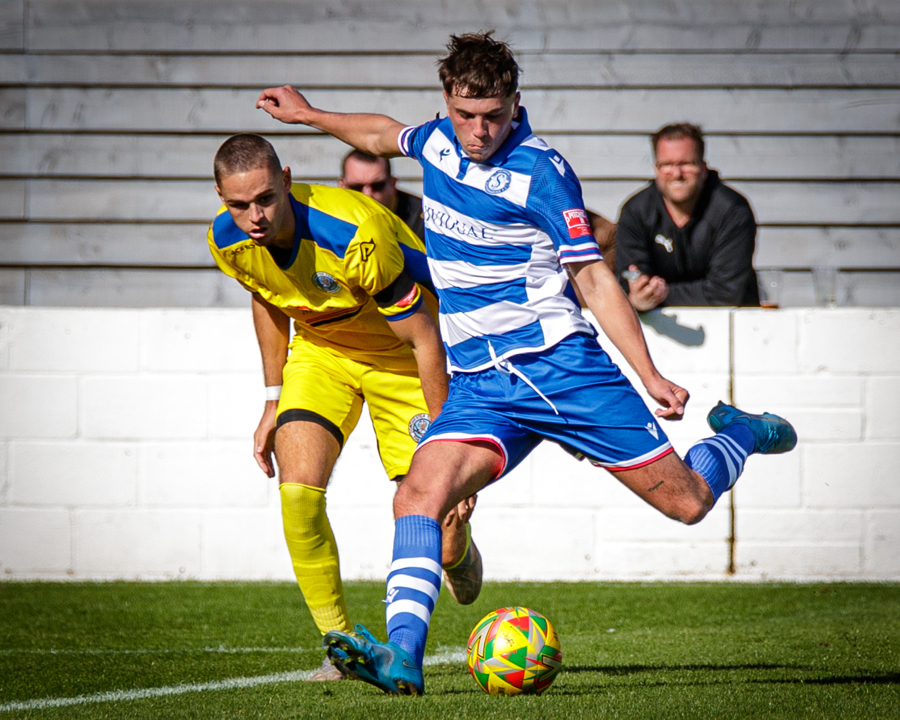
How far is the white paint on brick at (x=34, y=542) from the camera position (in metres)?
6.88

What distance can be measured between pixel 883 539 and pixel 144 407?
4727mm

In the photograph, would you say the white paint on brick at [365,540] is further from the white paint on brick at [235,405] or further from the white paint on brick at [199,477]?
the white paint on brick at [235,405]

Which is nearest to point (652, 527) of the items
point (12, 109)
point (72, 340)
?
point (72, 340)

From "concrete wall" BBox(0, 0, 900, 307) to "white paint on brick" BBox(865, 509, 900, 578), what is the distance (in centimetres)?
230

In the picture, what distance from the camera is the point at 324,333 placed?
4.82 meters

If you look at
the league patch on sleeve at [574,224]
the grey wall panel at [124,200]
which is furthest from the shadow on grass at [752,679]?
the grey wall panel at [124,200]

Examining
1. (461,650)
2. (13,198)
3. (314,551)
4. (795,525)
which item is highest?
(13,198)

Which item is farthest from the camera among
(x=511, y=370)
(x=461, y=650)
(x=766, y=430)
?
(x=461, y=650)

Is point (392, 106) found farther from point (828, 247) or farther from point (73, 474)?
point (73, 474)

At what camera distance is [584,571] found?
681cm

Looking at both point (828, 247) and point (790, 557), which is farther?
point (828, 247)

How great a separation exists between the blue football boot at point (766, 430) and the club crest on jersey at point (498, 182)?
1.66 metres

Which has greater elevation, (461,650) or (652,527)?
(652,527)

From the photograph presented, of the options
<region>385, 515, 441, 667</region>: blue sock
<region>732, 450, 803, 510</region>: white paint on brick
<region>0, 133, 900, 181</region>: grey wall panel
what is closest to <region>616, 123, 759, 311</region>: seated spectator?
A: <region>732, 450, 803, 510</region>: white paint on brick
